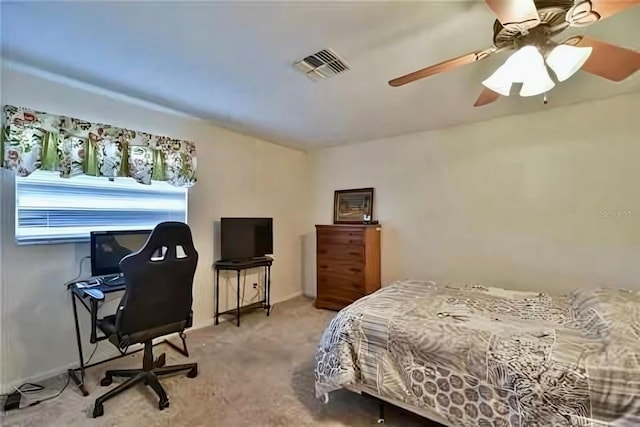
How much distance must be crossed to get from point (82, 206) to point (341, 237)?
111 inches

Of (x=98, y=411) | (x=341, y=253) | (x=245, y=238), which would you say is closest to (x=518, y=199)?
(x=341, y=253)

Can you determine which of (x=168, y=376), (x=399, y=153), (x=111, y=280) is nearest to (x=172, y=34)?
(x=111, y=280)

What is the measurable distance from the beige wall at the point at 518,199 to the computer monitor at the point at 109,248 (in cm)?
297

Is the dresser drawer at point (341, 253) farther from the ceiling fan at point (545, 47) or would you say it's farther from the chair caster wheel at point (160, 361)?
the ceiling fan at point (545, 47)

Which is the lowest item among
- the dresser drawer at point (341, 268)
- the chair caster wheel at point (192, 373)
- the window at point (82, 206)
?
the chair caster wheel at point (192, 373)

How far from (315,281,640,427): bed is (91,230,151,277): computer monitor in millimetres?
1907

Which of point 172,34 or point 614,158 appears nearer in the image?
point 172,34

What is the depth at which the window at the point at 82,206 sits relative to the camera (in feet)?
7.80

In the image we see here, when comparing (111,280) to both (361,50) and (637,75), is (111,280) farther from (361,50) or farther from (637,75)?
(637,75)

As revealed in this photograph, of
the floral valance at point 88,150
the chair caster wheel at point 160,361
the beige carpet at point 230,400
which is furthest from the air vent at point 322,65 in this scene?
the chair caster wheel at point 160,361

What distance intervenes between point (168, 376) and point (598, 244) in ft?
13.0

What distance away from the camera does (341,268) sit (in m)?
4.16

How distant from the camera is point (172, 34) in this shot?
1.88 m

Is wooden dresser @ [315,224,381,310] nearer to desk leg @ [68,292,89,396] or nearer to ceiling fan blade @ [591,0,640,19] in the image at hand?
desk leg @ [68,292,89,396]
